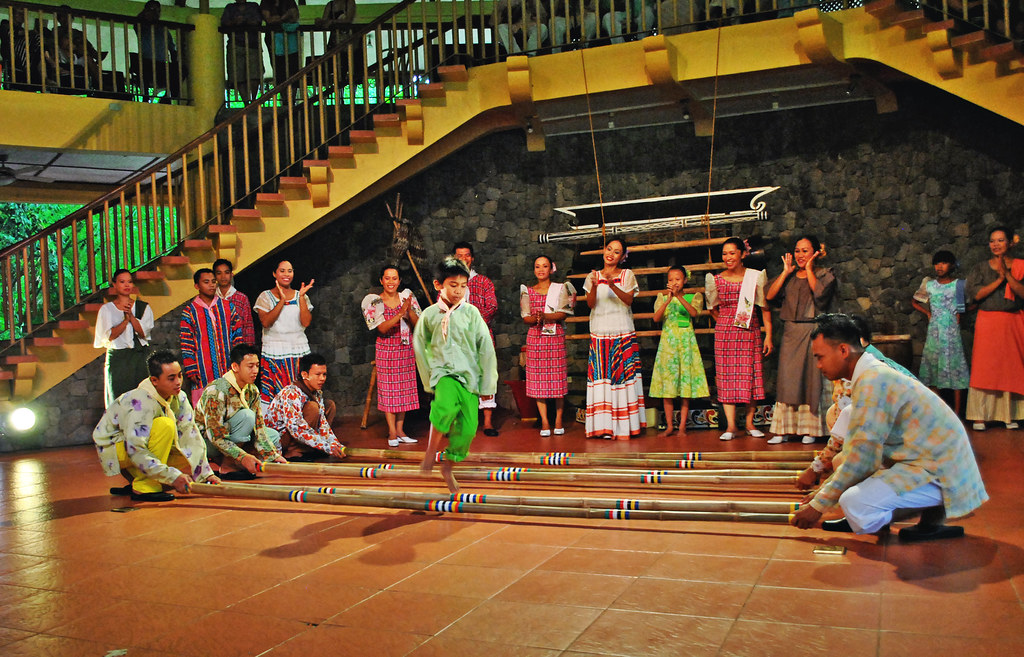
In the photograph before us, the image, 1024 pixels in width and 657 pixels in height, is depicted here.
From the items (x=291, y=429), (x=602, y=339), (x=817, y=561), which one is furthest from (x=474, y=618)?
(x=602, y=339)

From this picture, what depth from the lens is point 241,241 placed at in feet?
26.3

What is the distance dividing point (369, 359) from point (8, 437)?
3.29m

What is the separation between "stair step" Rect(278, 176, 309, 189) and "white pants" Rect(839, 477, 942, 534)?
608 cm

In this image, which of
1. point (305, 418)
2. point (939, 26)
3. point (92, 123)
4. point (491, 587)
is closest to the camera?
point (491, 587)

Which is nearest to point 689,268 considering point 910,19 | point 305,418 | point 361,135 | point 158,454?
point 910,19

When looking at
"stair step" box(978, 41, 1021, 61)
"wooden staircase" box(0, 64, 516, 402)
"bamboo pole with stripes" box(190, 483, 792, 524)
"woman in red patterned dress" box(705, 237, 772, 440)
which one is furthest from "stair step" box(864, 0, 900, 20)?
"bamboo pole with stripes" box(190, 483, 792, 524)

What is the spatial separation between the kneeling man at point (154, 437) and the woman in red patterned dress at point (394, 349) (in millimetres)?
2301

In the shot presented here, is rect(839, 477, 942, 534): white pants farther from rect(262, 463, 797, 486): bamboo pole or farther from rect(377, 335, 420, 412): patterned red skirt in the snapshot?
rect(377, 335, 420, 412): patterned red skirt

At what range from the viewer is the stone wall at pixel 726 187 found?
761 cm

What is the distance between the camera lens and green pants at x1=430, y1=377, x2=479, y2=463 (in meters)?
4.57

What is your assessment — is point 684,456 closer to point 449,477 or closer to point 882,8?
point 449,477

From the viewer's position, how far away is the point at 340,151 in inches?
319

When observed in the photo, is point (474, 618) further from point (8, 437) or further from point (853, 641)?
point (8, 437)

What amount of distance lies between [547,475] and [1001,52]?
4716mm
